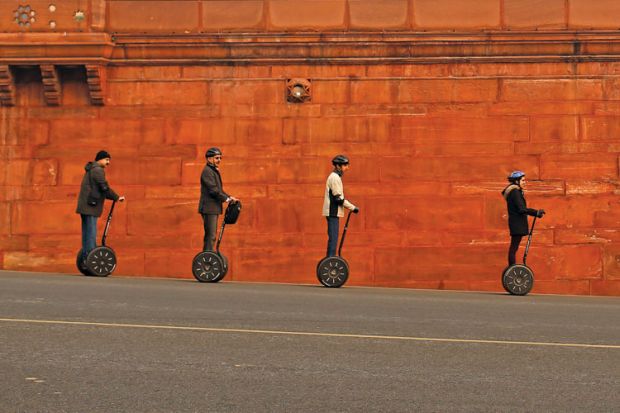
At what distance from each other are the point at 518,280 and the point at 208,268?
4124 millimetres

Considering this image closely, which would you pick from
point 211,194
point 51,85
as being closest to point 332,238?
point 211,194

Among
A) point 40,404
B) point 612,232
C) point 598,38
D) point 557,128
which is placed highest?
point 598,38

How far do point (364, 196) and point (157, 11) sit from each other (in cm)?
452

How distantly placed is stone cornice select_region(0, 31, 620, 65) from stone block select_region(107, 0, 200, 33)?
19cm

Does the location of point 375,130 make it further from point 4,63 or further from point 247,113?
point 4,63

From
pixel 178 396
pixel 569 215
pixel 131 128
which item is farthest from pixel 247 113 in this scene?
pixel 178 396

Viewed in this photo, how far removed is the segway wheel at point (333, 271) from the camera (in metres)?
15.8

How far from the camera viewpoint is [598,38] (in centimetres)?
1884

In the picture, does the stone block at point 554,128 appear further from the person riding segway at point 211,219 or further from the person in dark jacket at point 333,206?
the person riding segway at point 211,219

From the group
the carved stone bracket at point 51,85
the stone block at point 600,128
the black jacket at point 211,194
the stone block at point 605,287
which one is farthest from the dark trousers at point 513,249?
the carved stone bracket at point 51,85

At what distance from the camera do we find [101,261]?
16.6m

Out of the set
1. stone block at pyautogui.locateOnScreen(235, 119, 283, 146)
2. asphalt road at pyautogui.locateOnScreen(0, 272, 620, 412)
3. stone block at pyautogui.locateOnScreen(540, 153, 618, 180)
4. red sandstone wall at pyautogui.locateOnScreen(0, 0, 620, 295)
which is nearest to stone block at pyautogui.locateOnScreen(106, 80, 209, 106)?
red sandstone wall at pyautogui.locateOnScreen(0, 0, 620, 295)

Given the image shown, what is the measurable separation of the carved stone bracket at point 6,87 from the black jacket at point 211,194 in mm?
5192

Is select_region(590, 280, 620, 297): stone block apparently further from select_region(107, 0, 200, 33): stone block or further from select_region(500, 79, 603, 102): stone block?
select_region(107, 0, 200, 33): stone block
